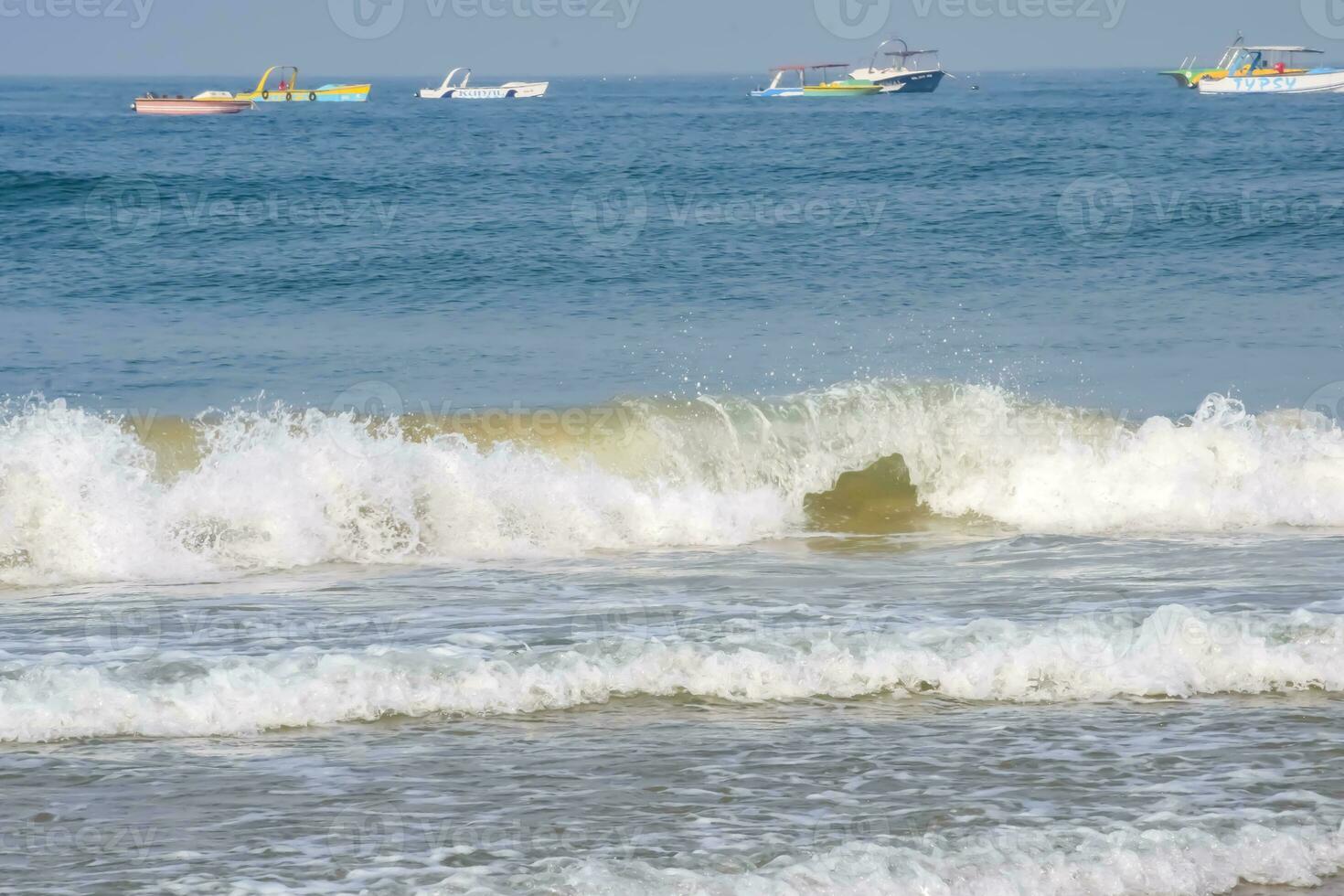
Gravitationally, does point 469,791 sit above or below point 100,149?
below

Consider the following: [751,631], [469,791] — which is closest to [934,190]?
[751,631]

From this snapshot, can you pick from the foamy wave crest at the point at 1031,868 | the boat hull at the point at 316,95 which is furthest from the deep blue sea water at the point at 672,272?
the boat hull at the point at 316,95

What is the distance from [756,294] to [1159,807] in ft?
48.1

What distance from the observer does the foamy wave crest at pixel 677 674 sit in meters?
6.25

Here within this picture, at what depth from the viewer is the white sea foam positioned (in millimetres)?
9609

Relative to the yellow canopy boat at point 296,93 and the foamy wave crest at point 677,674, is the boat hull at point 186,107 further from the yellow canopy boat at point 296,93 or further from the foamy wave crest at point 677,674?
the foamy wave crest at point 677,674

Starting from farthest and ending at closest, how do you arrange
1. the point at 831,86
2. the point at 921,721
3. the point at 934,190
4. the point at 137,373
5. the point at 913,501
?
the point at 831,86
the point at 934,190
the point at 137,373
the point at 913,501
the point at 921,721

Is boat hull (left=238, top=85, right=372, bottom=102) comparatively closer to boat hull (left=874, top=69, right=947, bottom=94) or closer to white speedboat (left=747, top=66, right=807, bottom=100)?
white speedboat (left=747, top=66, right=807, bottom=100)

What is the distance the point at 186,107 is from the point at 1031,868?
68.5 metres

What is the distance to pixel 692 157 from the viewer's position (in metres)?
38.4

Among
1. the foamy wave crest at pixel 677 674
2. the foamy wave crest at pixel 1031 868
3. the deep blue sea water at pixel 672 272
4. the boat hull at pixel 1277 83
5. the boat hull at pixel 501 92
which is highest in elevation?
the boat hull at pixel 501 92

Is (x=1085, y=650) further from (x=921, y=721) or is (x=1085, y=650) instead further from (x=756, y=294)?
(x=756, y=294)

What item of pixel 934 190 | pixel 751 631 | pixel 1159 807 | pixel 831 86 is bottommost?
pixel 1159 807

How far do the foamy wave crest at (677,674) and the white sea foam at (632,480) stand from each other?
108 inches
